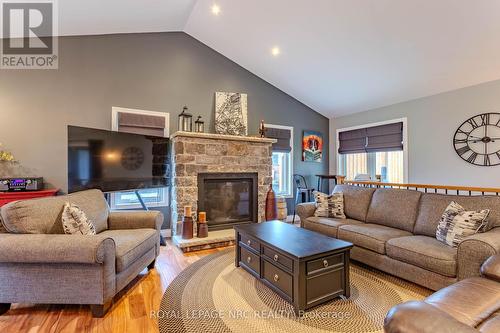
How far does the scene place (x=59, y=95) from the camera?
3.51m

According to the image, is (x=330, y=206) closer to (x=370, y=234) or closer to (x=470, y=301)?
(x=370, y=234)

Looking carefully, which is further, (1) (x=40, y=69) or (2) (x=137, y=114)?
(2) (x=137, y=114)

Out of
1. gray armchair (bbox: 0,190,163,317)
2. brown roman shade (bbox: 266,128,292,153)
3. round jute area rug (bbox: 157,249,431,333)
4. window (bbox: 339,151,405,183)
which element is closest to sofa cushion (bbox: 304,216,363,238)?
round jute area rug (bbox: 157,249,431,333)

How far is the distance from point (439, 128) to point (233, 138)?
3340 mm

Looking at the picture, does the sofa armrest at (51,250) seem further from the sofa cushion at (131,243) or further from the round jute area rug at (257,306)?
the round jute area rug at (257,306)

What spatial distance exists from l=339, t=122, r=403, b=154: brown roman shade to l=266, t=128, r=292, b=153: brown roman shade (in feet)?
4.22

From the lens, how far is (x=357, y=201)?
360 cm

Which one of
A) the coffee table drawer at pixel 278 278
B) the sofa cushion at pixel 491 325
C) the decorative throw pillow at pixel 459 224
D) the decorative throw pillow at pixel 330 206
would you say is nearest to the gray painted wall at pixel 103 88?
the decorative throw pillow at pixel 330 206

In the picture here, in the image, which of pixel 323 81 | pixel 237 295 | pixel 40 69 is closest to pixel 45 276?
pixel 237 295

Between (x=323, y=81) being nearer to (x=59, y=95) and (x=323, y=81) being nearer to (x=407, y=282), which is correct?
(x=407, y=282)

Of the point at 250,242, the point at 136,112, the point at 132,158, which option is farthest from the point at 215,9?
the point at 250,242

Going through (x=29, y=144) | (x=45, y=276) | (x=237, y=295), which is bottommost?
(x=237, y=295)

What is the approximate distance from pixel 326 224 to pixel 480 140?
2.58 meters

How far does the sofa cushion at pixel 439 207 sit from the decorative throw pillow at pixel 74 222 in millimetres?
3425
